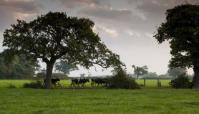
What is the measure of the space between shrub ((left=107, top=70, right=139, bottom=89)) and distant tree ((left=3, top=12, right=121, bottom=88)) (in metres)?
1.97

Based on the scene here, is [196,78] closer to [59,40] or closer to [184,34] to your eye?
[184,34]

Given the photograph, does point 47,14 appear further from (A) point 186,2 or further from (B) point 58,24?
(A) point 186,2

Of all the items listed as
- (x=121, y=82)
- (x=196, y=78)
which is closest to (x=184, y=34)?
(x=196, y=78)

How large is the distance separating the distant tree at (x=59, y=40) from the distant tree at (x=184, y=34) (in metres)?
Answer: 8.20

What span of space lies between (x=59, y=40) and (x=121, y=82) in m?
9.87

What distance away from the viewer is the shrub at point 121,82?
58.1 m

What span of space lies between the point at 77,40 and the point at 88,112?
120ft

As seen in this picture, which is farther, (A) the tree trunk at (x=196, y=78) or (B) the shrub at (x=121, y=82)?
(A) the tree trunk at (x=196, y=78)

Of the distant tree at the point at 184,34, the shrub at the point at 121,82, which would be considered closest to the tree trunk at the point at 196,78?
the distant tree at the point at 184,34

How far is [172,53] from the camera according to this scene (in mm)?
63250

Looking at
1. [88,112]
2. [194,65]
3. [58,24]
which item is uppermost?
[58,24]

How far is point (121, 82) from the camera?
5866 centimetres

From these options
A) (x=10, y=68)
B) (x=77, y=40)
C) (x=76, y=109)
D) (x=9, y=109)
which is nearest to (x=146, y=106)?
(x=76, y=109)

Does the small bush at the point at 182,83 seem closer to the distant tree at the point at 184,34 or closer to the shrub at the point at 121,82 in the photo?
the distant tree at the point at 184,34
